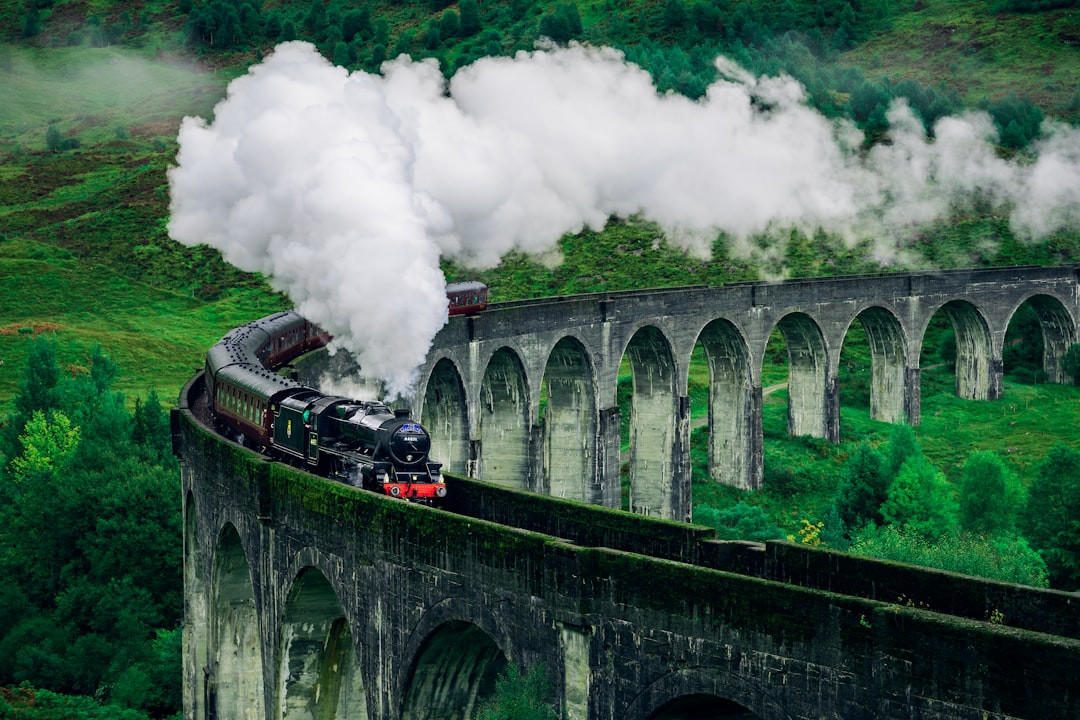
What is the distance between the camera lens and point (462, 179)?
170 feet

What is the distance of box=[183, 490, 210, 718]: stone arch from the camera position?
40062 millimetres

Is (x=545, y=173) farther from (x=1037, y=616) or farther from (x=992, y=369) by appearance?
(x=1037, y=616)

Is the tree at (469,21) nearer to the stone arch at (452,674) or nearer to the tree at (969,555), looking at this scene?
the tree at (969,555)

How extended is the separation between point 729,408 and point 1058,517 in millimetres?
23490

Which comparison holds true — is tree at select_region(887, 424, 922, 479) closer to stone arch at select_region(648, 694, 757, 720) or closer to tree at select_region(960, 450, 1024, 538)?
tree at select_region(960, 450, 1024, 538)

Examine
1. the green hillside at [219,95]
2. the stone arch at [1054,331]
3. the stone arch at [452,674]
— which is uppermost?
the green hillside at [219,95]

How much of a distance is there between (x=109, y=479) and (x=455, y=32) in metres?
115

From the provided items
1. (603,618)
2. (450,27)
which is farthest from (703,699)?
(450,27)

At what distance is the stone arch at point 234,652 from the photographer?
37719 mm

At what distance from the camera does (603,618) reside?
21688mm

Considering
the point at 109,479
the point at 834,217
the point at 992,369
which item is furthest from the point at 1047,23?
the point at 109,479

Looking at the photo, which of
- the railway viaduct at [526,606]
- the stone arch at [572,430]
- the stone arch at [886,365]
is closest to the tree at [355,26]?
the stone arch at [886,365]

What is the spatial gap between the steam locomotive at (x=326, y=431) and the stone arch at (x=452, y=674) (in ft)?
15.1

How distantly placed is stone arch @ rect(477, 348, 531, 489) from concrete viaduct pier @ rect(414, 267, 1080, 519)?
0.19ft
